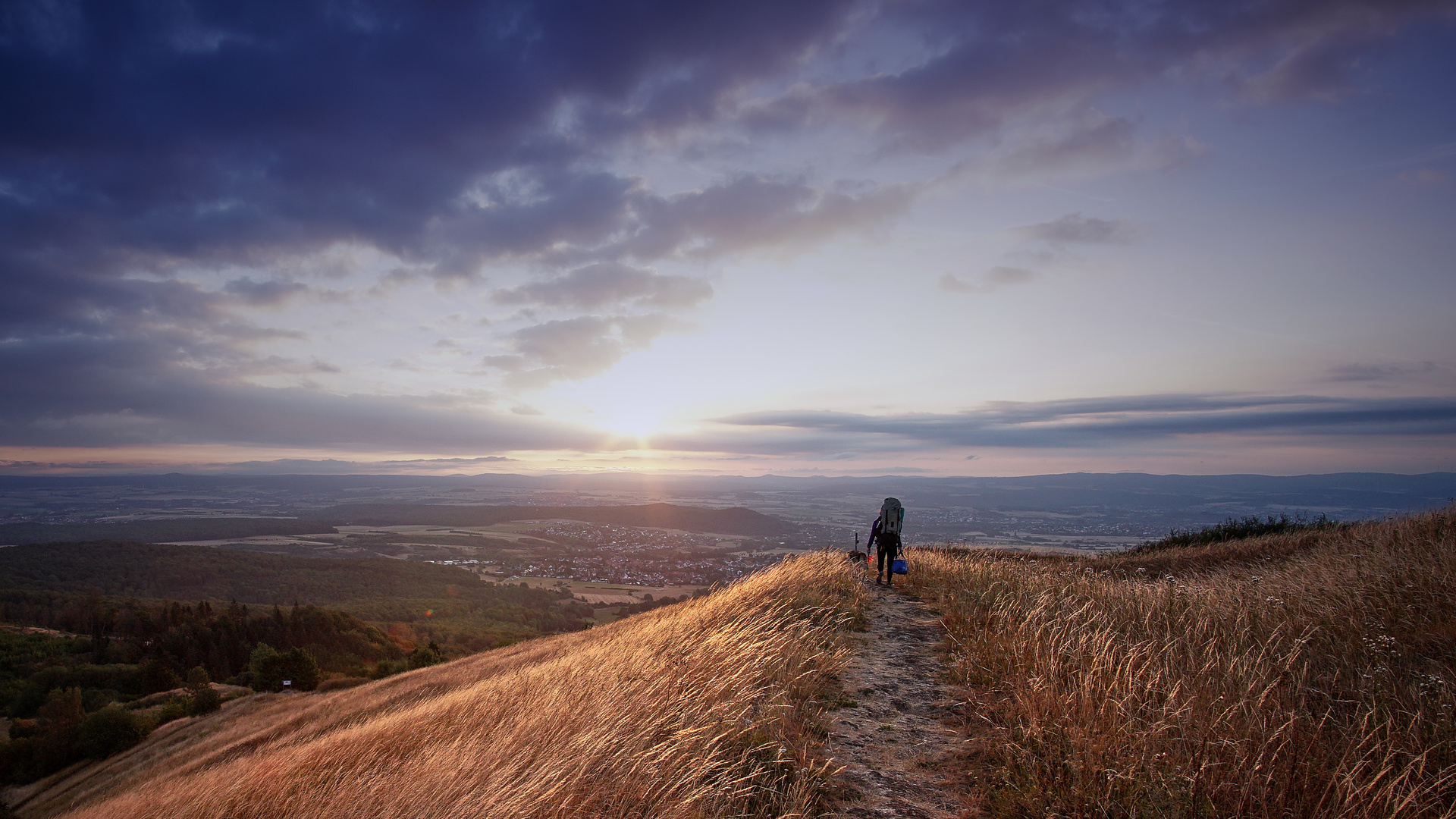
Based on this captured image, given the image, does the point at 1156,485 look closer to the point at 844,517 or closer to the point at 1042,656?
the point at 844,517

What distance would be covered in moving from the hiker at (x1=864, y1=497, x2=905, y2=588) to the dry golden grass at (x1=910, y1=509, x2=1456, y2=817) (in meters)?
3.53

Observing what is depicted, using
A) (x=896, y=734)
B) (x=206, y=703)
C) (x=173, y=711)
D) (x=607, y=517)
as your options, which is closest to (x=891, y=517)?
(x=896, y=734)

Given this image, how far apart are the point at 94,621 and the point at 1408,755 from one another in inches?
5300

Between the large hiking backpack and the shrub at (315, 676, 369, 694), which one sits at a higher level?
the large hiking backpack

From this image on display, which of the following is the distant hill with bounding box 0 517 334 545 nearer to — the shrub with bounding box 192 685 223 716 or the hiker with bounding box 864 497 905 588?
the shrub with bounding box 192 685 223 716

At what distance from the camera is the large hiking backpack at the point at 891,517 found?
13250 millimetres

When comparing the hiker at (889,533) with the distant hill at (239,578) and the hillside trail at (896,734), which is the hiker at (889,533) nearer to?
the hillside trail at (896,734)

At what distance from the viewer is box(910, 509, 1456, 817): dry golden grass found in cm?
363

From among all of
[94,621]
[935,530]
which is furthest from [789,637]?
[94,621]

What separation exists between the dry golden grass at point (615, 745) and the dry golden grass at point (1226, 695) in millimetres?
1866

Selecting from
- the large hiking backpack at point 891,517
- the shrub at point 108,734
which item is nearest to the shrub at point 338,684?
the shrub at point 108,734

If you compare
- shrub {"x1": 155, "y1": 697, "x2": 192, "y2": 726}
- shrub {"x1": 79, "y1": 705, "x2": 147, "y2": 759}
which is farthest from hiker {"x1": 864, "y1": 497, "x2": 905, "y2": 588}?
shrub {"x1": 155, "y1": 697, "x2": 192, "y2": 726}

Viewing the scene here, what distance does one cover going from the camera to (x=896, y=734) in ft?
18.5

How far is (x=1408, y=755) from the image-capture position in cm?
389
